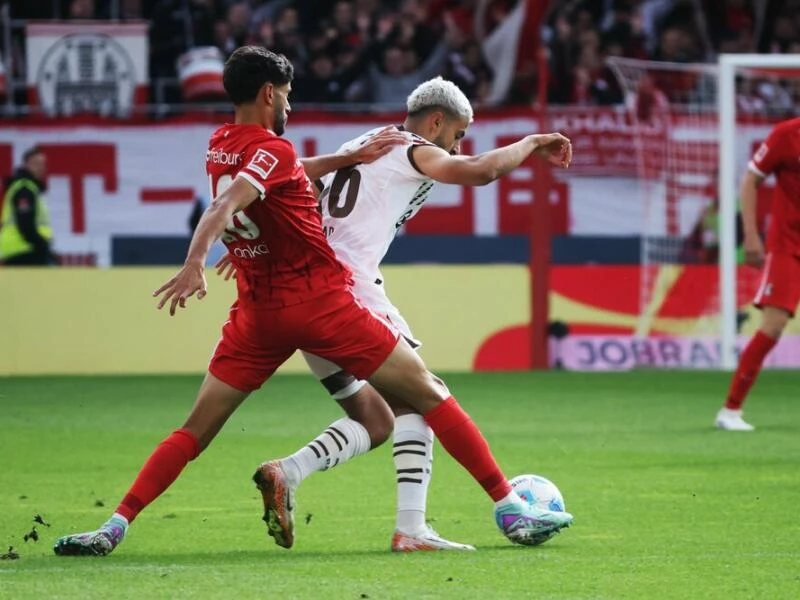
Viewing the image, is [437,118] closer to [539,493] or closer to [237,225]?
[237,225]

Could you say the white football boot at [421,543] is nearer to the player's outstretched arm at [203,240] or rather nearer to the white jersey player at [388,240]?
the white jersey player at [388,240]

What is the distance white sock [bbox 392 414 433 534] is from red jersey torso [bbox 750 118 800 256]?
5089 millimetres

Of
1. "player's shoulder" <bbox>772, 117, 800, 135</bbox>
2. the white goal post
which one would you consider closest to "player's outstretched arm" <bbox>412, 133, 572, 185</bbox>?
"player's shoulder" <bbox>772, 117, 800, 135</bbox>

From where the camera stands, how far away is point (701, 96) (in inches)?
707

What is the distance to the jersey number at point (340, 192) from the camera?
7117 millimetres

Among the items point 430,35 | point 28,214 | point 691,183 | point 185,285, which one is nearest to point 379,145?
point 185,285

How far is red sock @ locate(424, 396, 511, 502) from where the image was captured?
6.67 m

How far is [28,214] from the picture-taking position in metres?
17.1

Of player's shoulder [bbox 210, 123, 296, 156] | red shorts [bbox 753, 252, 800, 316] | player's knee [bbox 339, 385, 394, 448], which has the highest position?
player's shoulder [bbox 210, 123, 296, 156]

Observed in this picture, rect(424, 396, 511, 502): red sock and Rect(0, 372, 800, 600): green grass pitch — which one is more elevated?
Rect(424, 396, 511, 502): red sock

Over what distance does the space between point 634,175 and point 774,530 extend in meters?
10.7

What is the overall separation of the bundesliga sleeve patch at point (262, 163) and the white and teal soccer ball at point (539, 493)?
1.66 metres

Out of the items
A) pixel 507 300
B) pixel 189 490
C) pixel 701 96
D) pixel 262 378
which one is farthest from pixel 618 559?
pixel 701 96

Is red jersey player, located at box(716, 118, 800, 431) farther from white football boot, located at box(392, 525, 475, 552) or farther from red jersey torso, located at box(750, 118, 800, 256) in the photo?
white football boot, located at box(392, 525, 475, 552)
